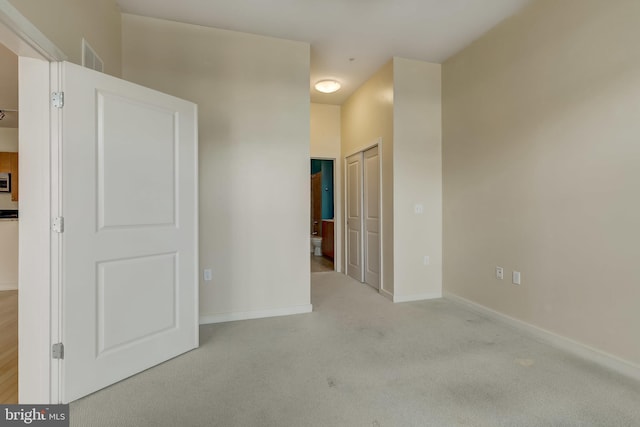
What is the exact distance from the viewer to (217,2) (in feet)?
8.43

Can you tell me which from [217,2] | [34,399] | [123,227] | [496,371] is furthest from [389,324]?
[217,2]

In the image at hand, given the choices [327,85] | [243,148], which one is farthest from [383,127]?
[243,148]

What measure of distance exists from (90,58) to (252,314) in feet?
8.36

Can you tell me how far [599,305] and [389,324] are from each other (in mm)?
1598

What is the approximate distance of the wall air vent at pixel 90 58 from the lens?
2045 millimetres

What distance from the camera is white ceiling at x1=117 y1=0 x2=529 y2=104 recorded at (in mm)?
2611

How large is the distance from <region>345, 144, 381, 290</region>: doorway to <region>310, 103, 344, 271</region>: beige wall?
0.25 meters

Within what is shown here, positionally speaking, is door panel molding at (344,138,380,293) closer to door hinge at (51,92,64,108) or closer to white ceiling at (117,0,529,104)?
white ceiling at (117,0,529,104)

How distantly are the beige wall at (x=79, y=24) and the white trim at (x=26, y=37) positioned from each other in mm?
64

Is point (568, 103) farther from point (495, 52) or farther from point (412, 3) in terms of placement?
point (412, 3)

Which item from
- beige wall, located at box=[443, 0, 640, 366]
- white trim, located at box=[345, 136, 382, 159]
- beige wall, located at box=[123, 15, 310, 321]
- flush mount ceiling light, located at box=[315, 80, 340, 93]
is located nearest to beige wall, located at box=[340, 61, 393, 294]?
white trim, located at box=[345, 136, 382, 159]

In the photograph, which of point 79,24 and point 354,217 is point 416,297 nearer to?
point 354,217

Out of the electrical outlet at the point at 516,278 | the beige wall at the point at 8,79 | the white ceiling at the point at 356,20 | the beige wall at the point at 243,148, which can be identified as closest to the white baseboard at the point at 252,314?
the beige wall at the point at 243,148

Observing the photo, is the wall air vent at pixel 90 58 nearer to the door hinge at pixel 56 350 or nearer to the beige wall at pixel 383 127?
the door hinge at pixel 56 350
